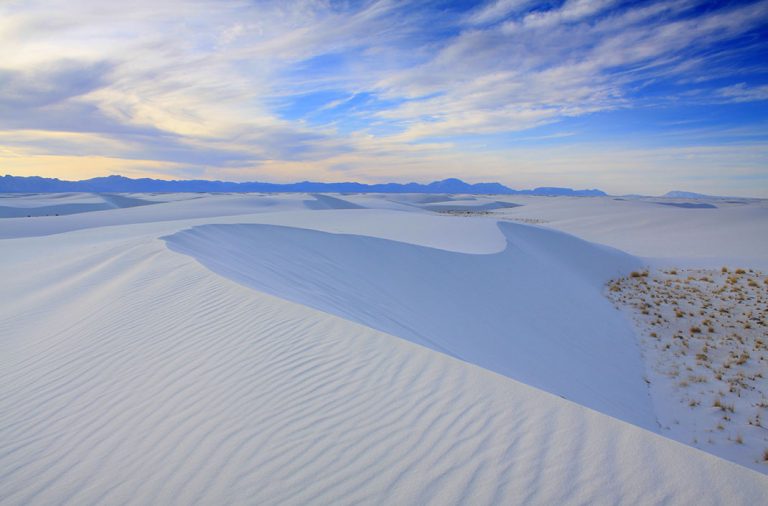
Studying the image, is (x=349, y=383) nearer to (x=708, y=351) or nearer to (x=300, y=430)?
(x=300, y=430)

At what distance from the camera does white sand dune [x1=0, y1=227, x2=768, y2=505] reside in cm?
241

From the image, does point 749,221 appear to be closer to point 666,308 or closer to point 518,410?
point 666,308

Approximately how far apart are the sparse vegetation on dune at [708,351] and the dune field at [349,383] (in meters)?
0.05

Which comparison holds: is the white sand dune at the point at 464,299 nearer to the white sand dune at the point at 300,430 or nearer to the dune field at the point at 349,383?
the dune field at the point at 349,383

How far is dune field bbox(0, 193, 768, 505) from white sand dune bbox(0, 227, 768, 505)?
0.02 meters

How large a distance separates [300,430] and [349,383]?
69 cm

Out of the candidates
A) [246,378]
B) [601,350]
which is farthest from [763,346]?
[246,378]

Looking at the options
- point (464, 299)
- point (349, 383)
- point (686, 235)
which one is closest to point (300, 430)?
point (349, 383)

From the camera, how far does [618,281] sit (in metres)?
16.3

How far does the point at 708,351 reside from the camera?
8.68 meters

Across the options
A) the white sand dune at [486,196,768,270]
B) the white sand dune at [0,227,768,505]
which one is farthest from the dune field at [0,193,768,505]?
the white sand dune at [486,196,768,270]

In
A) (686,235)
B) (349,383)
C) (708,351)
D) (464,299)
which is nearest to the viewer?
(349,383)

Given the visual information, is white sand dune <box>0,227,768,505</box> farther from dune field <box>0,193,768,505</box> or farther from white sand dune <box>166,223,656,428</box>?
white sand dune <box>166,223,656,428</box>

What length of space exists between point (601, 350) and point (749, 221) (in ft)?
104
